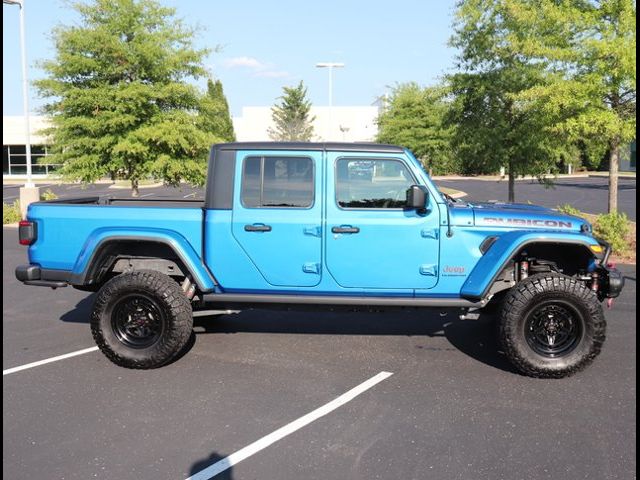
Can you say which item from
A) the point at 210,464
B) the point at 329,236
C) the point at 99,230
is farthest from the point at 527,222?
the point at 99,230

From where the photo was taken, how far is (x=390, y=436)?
154 inches

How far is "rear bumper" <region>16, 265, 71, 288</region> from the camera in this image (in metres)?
5.32

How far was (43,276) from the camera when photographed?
5395mm

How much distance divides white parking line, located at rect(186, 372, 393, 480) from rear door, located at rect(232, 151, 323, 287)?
1032 mm

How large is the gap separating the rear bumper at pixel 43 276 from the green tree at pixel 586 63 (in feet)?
28.4

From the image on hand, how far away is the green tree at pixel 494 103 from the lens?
42.9 feet

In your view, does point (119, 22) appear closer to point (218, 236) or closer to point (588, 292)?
point (218, 236)

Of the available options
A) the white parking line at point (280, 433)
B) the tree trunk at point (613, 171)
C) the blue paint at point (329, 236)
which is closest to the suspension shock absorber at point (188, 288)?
the blue paint at point (329, 236)

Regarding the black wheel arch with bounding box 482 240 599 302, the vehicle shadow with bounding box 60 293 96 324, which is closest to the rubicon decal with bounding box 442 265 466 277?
the black wheel arch with bounding box 482 240 599 302

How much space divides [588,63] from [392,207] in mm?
7449

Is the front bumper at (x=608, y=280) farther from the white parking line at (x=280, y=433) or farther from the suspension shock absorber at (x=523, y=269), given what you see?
the white parking line at (x=280, y=433)

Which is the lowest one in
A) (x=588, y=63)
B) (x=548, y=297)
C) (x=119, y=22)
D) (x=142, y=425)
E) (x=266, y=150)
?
(x=142, y=425)

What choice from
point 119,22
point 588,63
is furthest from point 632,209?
point 119,22

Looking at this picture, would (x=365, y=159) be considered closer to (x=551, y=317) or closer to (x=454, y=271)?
(x=454, y=271)
